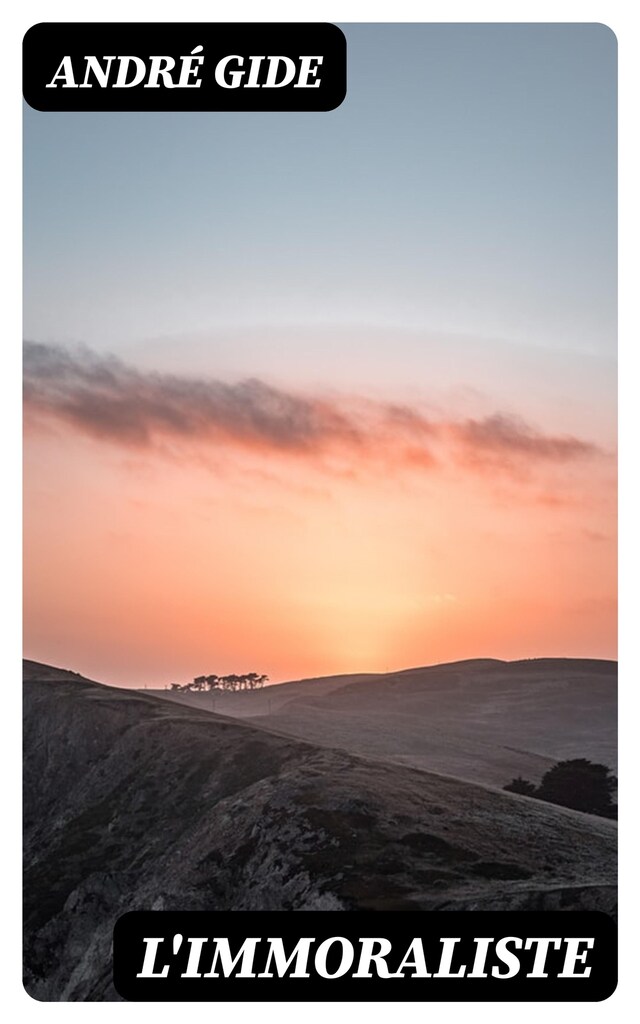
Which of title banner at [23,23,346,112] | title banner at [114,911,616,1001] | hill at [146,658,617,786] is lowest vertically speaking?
title banner at [114,911,616,1001]

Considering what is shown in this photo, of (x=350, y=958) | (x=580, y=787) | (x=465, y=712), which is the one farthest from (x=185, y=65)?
(x=465, y=712)

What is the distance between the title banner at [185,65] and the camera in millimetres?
22281

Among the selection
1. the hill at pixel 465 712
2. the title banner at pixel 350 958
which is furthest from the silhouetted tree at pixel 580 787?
the title banner at pixel 350 958

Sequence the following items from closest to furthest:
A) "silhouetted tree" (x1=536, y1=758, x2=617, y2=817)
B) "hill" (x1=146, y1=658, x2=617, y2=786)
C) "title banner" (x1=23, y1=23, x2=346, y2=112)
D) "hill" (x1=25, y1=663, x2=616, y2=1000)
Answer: "title banner" (x1=23, y1=23, x2=346, y2=112), "hill" (x1=25, y1=663, x2=616, y2=1000), "silhouetted tree" (x1=536, y1=758, x2=617, y2=817), "hill" (x1=146, y1=658, x2=617, y2=786)

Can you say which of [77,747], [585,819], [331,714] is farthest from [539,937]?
[331,714]

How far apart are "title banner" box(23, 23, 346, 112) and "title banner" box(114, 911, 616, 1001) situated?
19.4 meters

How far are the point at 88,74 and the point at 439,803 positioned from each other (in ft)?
94.4

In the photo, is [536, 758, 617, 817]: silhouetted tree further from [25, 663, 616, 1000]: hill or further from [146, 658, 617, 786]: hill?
[25, 663, 616, 1000]: hill

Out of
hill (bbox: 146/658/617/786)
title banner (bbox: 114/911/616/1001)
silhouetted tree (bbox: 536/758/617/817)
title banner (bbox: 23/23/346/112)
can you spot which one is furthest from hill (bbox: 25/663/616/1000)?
hill (bbox: 146/658/617/786)

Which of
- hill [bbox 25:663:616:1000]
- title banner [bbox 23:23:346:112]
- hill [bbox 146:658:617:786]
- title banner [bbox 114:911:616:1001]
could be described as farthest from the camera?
hill [bbox 146:658:617:786]

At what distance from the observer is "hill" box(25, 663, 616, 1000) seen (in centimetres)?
2847

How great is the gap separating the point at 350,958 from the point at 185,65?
21.5 meters

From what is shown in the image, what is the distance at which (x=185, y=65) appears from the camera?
73.8ft
